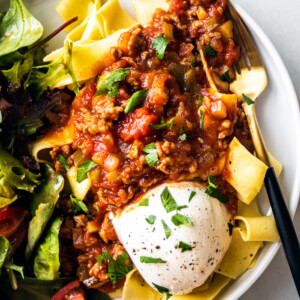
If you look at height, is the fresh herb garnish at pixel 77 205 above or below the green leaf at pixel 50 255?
above

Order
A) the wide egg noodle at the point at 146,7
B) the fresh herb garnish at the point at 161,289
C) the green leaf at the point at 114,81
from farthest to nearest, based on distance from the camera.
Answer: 1. the wide egg noodle at the point at 146,7
2. the fresh herb garnish at the point at 161,289
3. the green leaf at the point at 114,81

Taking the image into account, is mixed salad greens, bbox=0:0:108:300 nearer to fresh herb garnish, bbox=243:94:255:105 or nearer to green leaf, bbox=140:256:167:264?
green leaf, bbox=140:256:167:264

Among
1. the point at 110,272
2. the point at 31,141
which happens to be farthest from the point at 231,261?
the point at 31,141

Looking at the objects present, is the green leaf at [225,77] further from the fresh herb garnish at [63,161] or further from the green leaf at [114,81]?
the fresh herb garnish at [63,161]

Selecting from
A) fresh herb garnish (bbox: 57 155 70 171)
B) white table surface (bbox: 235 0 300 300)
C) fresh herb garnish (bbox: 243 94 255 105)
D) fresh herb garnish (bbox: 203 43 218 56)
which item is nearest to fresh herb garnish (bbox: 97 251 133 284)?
fresh herb garnish (bbox: 57 155 70 171)

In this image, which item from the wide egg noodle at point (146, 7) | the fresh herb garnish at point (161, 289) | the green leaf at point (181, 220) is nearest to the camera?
the green leaf at point (181, 220)

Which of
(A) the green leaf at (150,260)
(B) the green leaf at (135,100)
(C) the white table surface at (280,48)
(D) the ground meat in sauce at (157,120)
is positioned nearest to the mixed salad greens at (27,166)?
(D) the ground meat in sauce at (157,120)

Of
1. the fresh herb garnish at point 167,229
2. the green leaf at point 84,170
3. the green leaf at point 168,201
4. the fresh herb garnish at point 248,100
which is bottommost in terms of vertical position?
the fresh herb garnish at point 167,229
